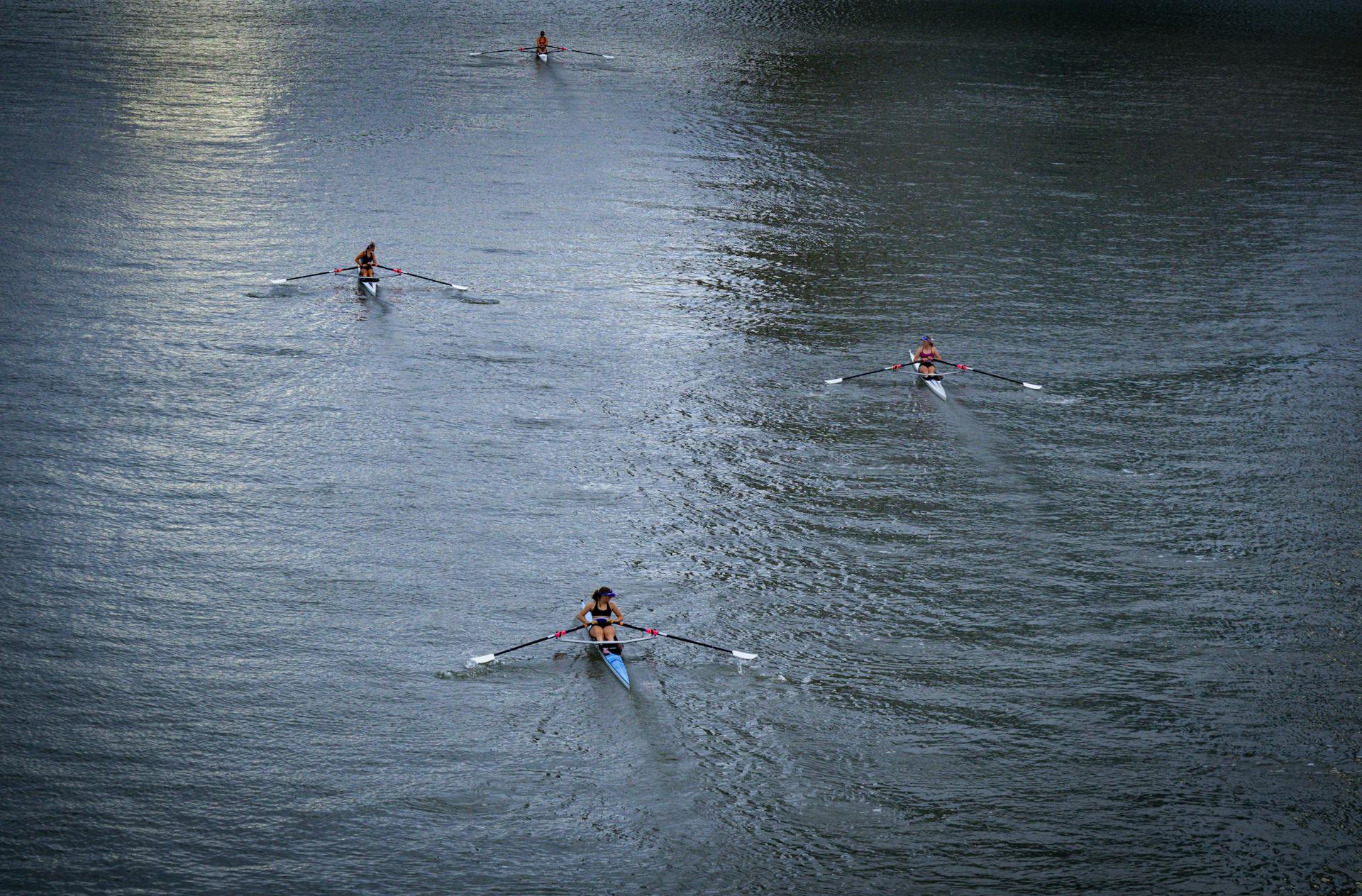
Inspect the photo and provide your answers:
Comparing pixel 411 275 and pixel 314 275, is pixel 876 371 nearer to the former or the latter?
pixel 411 275

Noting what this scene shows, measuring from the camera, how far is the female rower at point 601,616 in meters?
24.0

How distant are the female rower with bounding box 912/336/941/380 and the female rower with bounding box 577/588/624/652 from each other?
50.3 ft

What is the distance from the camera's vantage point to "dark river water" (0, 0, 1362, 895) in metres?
20.3

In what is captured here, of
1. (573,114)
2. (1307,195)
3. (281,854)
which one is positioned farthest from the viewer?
(573,114)

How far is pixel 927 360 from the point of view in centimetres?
3622

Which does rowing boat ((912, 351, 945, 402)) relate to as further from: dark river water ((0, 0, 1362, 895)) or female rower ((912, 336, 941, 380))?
dark river water ((0, 0, 1362, 895))

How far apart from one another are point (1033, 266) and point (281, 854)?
35390 millimetres

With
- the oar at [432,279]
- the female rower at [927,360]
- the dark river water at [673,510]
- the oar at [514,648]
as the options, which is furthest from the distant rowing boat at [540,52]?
the oar at [514,648]

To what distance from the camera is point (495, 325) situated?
3997cm

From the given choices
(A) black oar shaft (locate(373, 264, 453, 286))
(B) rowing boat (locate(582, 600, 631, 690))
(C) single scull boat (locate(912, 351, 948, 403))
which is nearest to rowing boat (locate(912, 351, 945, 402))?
(C) single scull boat (locate(912, 351, 948, 403))

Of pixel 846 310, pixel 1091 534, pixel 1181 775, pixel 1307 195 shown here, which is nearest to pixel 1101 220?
pixel 1307 195

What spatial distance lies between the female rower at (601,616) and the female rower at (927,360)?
15.3 metres

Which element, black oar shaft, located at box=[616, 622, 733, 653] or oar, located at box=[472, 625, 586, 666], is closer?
oar, located at box=[472, 625, 586, 666]

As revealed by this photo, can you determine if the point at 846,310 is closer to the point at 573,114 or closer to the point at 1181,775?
the point at 1181,775
